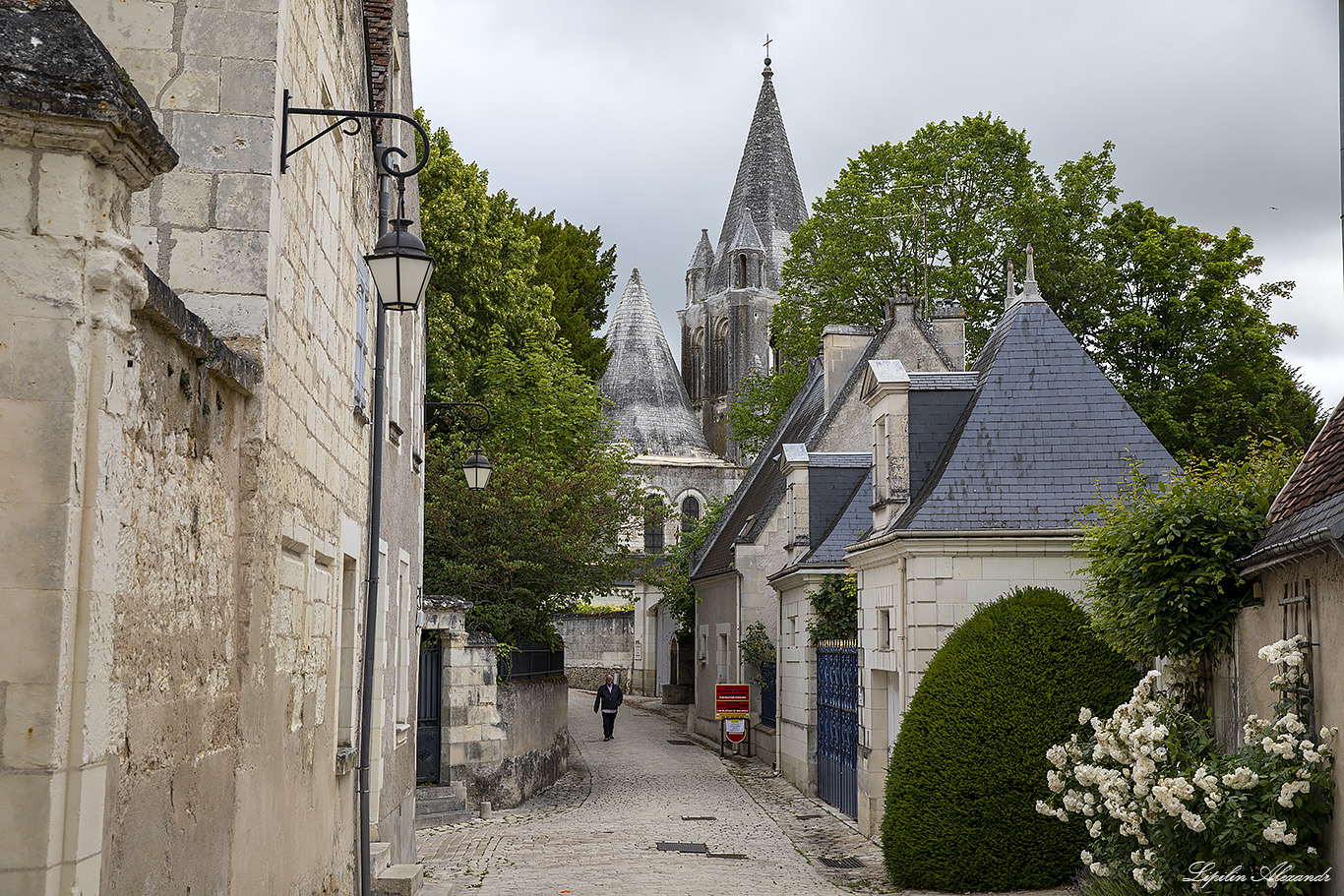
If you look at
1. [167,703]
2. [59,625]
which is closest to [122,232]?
[59,625]

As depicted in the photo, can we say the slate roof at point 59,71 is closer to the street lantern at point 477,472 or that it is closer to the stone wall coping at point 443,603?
the street lantern at point 477,472

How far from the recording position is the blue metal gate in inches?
615

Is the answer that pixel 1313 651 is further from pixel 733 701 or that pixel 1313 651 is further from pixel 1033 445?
pixel 733 701

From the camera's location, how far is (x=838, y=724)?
16.5 meters

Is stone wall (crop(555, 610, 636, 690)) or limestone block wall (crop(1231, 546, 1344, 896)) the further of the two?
stone wall (crop(555, 610, 636, 690))

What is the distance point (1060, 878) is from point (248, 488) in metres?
7.25

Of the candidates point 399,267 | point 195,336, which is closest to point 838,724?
point 399,267

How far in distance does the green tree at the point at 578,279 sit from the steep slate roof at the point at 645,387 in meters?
15.2

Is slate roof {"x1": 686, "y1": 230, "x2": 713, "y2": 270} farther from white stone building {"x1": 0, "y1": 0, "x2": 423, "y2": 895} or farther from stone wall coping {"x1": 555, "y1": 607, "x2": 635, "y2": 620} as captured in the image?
white stone building {"x1": 0, "y1": 0, "x2": 423, "y2": 895}

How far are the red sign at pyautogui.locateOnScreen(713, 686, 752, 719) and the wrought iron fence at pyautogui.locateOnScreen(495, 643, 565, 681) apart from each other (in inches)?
136

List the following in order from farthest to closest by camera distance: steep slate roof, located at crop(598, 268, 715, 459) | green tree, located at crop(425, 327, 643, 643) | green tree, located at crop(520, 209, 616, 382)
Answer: steep slate roof, located at crop(598, 268, 715, 459), green tree, located at crop(520, 209, 616, 382), green tree, located at crop(425, 327, 643, 643)

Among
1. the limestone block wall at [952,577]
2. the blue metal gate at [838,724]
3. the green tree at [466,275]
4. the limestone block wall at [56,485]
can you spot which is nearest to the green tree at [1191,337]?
the blue metal gate at [838,724]

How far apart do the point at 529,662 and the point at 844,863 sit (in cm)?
746

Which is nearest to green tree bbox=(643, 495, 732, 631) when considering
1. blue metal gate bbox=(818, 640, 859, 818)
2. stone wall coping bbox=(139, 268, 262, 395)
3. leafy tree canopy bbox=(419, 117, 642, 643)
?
leafy tree canopy bbox=(419, 117, 642, 643)
